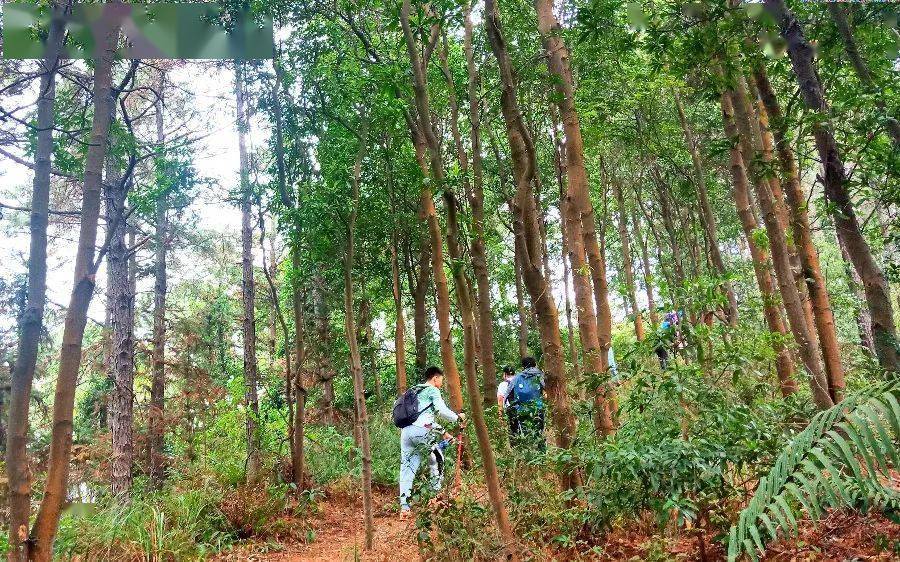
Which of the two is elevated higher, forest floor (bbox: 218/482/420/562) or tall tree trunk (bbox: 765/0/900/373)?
tall tree trunk (bbox: 765/0/900/373)

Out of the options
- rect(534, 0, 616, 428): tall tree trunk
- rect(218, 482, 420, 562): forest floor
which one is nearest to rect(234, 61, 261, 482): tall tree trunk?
rect(218, 482, 420, 562): forest floor

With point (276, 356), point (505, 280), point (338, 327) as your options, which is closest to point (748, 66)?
point (338, 327)

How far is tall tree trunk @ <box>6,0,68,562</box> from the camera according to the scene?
12.3 ft

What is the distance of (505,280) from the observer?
762 inches

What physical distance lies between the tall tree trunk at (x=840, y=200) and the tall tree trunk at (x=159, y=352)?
6897mm

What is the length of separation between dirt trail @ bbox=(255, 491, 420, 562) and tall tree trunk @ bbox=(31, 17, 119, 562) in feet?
8.96

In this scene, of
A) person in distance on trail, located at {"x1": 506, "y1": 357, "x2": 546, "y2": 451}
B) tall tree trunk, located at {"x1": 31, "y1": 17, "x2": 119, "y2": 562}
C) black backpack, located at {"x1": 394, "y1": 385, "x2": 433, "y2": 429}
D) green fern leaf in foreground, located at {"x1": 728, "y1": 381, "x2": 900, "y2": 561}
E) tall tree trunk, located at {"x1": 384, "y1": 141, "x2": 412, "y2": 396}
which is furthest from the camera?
tall tree trunk, located at {"x1": 384, "y1": 141, "x2": 412, "y2": 396}

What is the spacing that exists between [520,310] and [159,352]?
8.09 m

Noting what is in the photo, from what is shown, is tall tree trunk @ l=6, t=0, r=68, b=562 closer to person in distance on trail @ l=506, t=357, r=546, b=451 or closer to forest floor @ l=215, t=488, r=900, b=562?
forest floor @ l=215, t=488, r=900, b=562

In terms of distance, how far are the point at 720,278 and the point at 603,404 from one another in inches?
75.9

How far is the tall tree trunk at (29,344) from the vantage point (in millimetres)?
3758

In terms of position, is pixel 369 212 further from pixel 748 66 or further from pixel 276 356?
pixel 276 356

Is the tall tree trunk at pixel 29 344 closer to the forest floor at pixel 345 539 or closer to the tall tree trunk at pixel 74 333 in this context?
the tall tree trunk at pixel 74 333

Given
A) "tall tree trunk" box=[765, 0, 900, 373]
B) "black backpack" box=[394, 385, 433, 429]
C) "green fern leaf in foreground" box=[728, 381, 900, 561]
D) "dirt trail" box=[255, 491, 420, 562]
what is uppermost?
"tall tree trunk" box=[765, 0, 900, 373]
